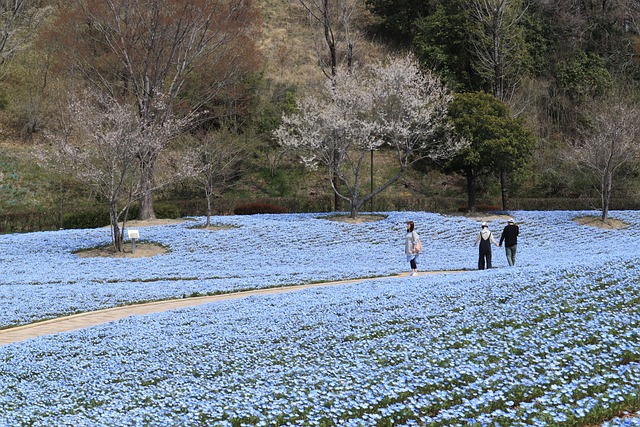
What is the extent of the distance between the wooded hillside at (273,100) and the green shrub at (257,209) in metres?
1.27

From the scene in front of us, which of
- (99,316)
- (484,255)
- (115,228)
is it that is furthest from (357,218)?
(99,316)

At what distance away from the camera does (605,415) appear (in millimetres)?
7094

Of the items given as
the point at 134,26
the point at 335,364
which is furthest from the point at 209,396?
the point at 134,26

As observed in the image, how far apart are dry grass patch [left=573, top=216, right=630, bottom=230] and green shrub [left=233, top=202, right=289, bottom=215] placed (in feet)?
63.5

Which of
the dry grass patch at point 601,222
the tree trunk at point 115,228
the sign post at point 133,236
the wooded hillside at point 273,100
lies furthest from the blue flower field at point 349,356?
the dry grass patch at point 601,222

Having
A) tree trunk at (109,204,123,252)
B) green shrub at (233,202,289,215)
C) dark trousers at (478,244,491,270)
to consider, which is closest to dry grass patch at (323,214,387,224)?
green shrub at (233,202,289,215)

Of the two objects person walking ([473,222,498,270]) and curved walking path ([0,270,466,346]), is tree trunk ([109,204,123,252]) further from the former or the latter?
person walking ([473,222,498,270])

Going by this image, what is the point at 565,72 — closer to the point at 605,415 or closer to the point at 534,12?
the point at 534,12

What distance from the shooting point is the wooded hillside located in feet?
129

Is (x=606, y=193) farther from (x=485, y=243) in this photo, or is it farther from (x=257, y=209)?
(x=257, y=209)

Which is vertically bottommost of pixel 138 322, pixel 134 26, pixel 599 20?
pixel 138 322

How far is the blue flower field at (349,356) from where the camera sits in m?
7.73

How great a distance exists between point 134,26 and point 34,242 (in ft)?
49.1

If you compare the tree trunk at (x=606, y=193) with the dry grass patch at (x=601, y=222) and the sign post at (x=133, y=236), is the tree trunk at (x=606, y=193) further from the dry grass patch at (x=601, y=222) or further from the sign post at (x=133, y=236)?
the sign post at (x=133, y=236)
